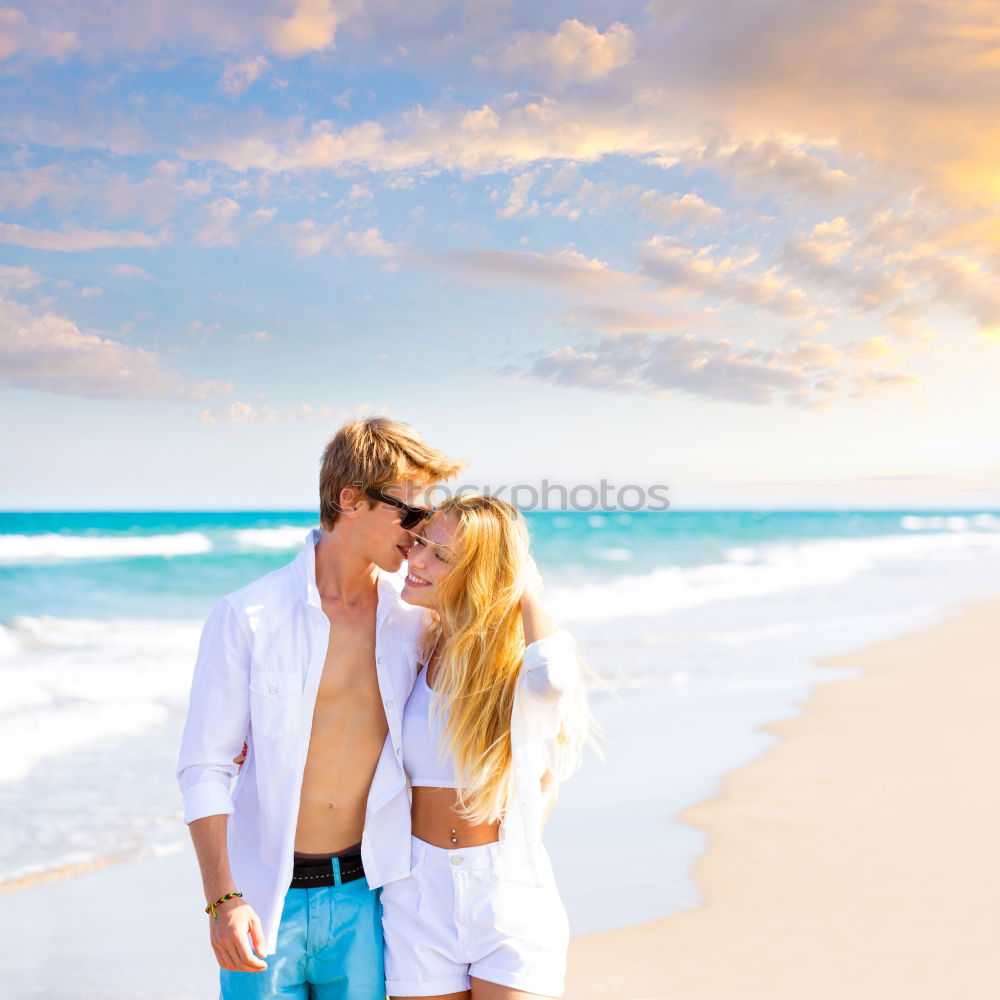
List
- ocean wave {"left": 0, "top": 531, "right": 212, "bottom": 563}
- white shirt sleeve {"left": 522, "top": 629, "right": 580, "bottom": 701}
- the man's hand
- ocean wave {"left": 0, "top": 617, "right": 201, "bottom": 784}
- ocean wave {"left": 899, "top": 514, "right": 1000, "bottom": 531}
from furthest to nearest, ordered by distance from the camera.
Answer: ocean wave {"left": 899, "top": 514, "right": 1000, "bottom": 531} < ocean wave {"left": 0, "top": 531, "right": 212, "bottom": 563} < ocean wave {"left": 0, "top": 617, "right": 201, "bottom": 784} < white shirt sleeve {"left": 522, "top": 629, "right": 580, "bottom": 701} < the man's hand

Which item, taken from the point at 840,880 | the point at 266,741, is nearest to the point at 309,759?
the point at 266,741

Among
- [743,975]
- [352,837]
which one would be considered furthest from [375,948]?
[743,975]

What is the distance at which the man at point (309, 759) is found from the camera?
268cm

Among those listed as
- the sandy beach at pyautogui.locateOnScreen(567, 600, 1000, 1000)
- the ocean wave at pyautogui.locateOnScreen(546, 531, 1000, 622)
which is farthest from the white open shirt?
the ocean wave at pyautogui.locateOnScreen(546, 531, 1000, 622)

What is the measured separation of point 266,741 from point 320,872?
1.35ft

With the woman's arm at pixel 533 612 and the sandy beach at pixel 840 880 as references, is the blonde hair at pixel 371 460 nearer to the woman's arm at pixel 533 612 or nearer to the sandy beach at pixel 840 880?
the woman's arm at pixel 533 612

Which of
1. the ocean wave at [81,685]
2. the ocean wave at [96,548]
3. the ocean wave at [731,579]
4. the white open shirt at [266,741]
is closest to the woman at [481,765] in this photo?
the white open shirt at [266,741]

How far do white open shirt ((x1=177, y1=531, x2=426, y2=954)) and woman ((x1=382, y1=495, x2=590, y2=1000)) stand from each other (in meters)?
0.11

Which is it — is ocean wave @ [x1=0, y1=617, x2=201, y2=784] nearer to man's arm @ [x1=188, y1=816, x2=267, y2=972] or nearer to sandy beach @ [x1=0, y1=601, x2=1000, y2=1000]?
sandy beach @ [x1=0, y1=601, x2=1000, y2=1000]

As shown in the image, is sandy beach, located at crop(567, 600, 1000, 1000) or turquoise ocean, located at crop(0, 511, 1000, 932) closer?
sandy beach, located at crop(567, 600, 1000, 1000)

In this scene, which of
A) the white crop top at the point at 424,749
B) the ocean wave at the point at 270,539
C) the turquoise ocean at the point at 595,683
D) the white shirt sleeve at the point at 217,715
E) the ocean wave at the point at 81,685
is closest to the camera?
the white shirt sleeve at the point at 217,715

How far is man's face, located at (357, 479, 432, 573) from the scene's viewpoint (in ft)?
9.87

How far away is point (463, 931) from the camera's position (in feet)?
8.87

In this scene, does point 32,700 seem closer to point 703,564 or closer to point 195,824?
point 195,824
